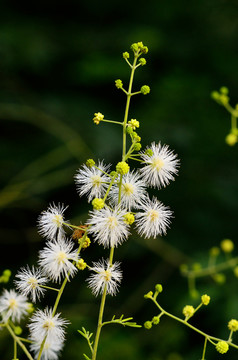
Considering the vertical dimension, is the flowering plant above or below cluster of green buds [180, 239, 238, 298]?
below

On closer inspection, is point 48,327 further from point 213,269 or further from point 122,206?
point 213,269

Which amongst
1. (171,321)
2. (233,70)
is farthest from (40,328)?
(233,70)

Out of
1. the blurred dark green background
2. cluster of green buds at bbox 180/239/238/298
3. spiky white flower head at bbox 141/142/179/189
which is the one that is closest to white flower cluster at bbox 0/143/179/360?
spiky white flower head at bbox 141/142/179/189

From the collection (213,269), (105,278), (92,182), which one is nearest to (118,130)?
(213,269)

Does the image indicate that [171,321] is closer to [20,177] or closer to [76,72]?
[20,177]

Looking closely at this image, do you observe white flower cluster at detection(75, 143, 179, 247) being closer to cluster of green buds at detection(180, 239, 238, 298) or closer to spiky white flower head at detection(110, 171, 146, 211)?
spiky white flower head at detection(110, 171, 146, 211)
